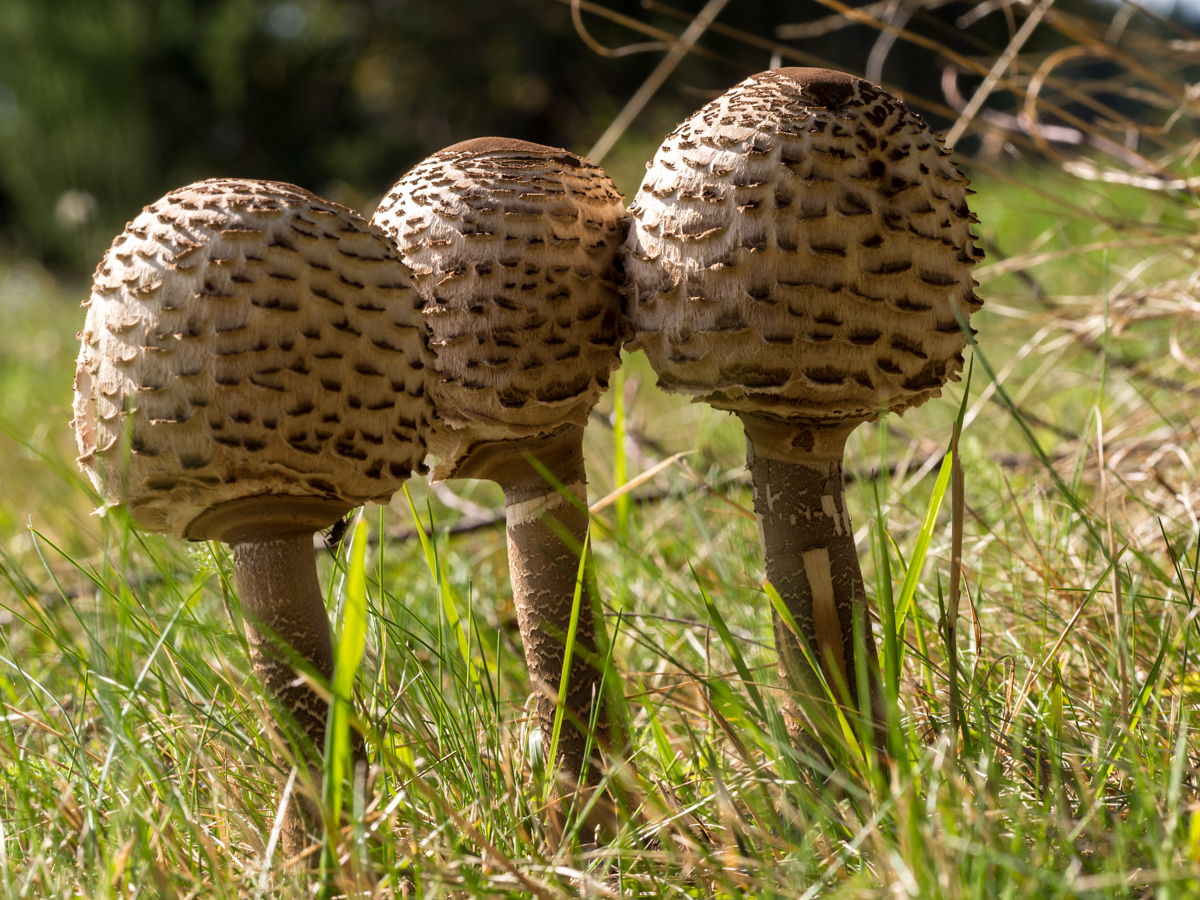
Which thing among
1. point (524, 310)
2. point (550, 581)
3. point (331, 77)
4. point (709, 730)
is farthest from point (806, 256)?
point (331, 77)

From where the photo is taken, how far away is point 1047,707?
1417 mm

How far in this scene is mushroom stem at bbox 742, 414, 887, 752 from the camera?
146 centimetres

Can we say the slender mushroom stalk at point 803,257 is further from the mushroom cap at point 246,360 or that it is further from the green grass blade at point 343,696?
the green grass blade at point 343,696

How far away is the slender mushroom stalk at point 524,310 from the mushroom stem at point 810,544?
30 cm

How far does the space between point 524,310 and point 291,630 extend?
0.58m

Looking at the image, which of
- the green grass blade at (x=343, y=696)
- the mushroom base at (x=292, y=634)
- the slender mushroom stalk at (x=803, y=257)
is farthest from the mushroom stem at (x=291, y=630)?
the slender mushroom stalk at (x=803, y=257)

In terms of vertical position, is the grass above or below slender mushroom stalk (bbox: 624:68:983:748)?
below

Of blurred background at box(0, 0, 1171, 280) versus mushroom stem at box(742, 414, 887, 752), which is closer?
mushroom stem at box(742, 414, 887, 752)

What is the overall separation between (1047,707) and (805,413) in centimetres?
58

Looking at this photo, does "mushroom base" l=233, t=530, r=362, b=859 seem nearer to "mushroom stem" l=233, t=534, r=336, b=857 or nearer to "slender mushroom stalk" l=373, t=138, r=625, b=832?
"mushroom stem" l=233, t=534, r=336, b=857

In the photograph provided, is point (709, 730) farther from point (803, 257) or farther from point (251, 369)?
point (251, 369)

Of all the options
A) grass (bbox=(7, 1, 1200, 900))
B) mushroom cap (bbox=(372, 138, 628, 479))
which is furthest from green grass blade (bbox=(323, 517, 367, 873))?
mushroom cap (bbox=(372, 138, 628, 479))

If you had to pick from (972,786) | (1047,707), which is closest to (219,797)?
(972,786)

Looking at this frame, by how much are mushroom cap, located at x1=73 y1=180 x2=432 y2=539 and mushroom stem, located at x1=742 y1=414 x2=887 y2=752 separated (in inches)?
22.1
